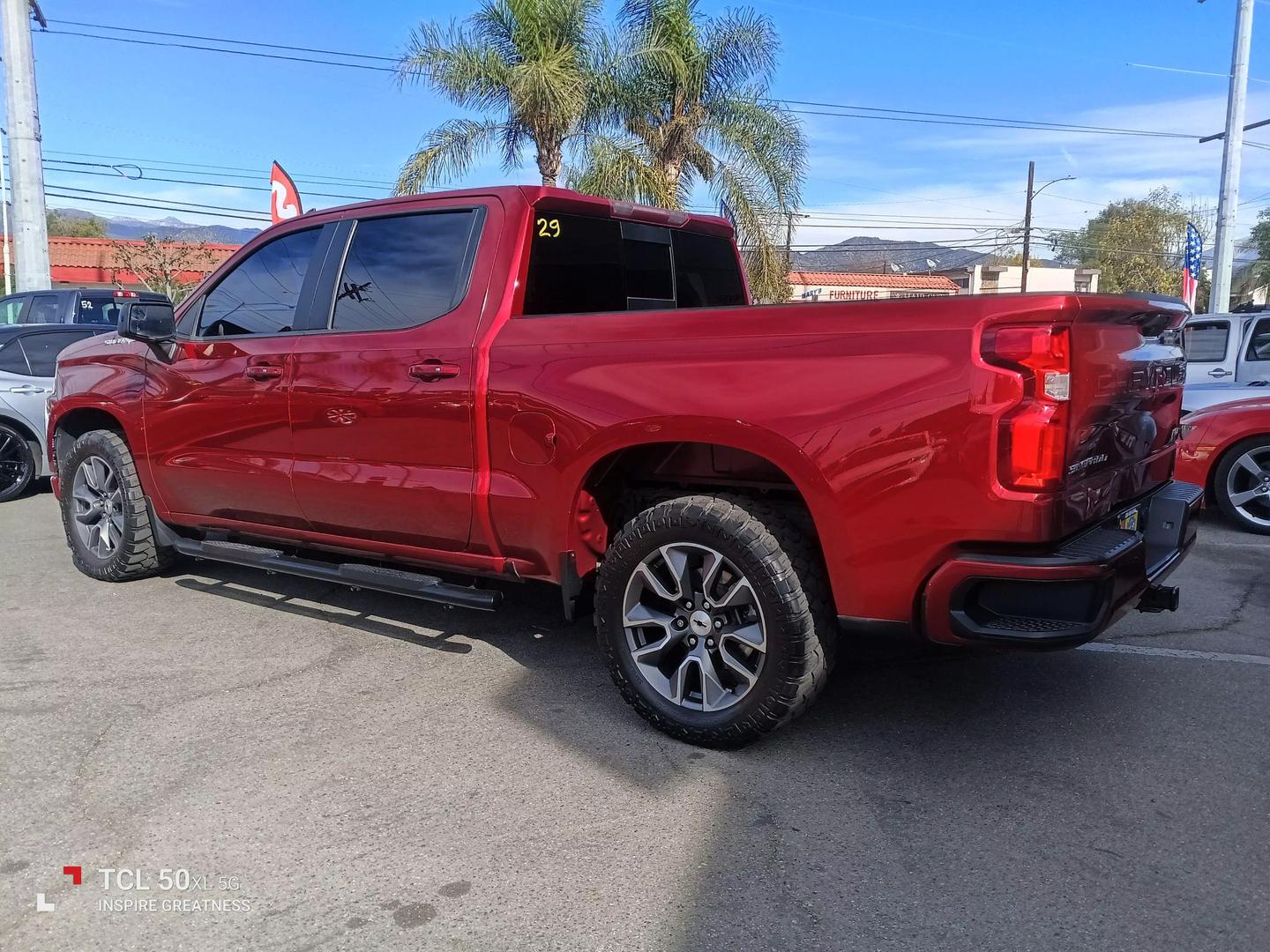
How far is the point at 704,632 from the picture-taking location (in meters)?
3.54

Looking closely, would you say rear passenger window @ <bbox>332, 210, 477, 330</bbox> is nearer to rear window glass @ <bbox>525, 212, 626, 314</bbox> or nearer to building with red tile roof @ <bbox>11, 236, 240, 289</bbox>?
rear window glass @ <bbox>525, 212, 626, 314</bbox>

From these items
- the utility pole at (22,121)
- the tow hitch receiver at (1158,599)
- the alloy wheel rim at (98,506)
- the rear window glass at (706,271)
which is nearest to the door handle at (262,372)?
the alloy wheel rim at (98,506)

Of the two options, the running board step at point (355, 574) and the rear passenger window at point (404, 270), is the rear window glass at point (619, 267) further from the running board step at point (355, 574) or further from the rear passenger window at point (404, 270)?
the running board step at point (355, 574)

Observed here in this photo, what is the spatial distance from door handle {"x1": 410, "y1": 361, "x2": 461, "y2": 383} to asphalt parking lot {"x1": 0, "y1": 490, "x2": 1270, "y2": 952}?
1.31 m

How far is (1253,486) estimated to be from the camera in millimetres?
7652

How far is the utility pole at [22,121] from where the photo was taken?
13758 millimetres

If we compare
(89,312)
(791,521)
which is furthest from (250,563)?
(89,312)

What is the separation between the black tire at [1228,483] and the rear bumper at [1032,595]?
539cm

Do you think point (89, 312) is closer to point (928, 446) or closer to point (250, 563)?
point (250, 563)

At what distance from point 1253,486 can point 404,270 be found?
262 inches

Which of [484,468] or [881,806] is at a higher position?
[484,468]

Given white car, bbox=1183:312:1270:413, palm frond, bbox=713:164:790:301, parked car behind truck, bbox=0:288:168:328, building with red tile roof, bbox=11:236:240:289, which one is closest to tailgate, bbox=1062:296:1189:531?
white car, bbox=1183:312:1270:413

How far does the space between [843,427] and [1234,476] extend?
6063 mm

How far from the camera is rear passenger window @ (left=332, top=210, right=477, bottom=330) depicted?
420 cm
